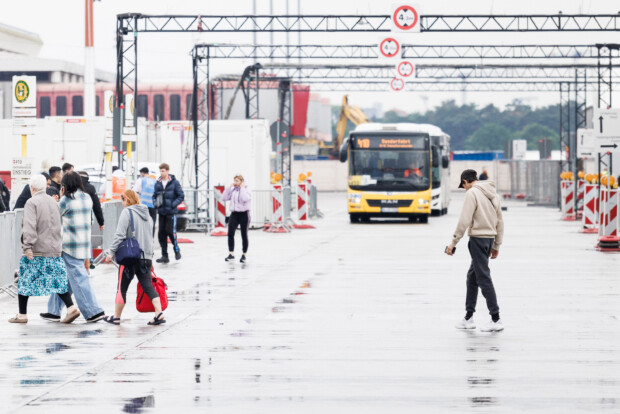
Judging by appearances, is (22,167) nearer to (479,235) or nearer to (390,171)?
(479,235)

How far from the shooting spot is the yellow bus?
39.6 meters

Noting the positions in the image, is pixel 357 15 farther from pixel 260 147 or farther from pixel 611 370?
pixel 611 370

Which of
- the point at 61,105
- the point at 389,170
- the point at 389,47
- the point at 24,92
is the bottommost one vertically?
the point at 389,170

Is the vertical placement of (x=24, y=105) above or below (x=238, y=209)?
above

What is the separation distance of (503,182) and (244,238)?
7165cm

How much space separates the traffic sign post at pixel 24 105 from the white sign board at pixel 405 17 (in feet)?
59.7

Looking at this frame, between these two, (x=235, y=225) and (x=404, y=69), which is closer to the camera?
(x=235, y=225)

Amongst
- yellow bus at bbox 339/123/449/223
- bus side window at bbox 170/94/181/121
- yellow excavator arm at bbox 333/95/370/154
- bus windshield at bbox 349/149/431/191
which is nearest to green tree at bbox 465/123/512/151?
yellow excavator arm at bbox 333/95/370/154

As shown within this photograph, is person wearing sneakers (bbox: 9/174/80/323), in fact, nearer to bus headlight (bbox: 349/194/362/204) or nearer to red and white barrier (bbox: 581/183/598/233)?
red and white barrier (bbox: 581/183/598/233)

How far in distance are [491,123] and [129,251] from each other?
483ft

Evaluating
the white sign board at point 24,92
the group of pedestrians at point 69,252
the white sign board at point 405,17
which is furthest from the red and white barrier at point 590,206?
the group of pedestrians at point 69,252

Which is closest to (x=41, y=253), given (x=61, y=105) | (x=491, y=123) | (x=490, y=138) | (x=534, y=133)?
(x=61, y=105)

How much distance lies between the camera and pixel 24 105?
20188mm

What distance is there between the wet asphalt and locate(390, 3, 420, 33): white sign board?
16.6m
